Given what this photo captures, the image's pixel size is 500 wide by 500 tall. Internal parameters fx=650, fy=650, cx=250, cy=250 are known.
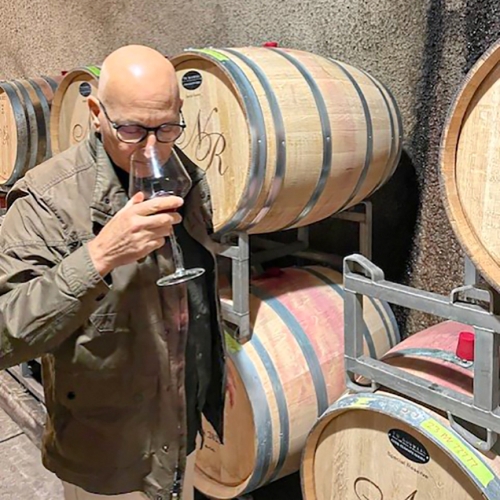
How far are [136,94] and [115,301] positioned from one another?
1.44ft

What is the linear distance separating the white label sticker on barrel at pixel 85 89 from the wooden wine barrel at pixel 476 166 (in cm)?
165

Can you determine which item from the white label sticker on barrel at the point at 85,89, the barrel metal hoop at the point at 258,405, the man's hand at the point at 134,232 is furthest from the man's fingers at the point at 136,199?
the white label sticker on barrel at the point at 85,89

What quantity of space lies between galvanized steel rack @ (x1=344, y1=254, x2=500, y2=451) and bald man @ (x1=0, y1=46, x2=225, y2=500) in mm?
359

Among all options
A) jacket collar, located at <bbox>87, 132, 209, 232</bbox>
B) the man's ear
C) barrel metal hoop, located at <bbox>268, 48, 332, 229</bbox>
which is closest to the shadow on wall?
barrel metal hoop, located at <bbox>268, 48, 332, 229</bbox>

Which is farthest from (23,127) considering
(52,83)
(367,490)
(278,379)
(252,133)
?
(367,490)

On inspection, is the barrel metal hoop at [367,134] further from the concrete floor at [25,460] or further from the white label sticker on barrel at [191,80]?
the concrete floor at [25,460]

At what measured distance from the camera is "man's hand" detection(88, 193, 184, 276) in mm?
1128

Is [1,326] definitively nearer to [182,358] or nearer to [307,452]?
[182,358]

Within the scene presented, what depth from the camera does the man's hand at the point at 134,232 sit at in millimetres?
1128

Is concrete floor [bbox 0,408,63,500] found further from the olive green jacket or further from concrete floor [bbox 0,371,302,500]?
the olive green jacket

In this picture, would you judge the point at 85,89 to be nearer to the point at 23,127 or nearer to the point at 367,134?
the point at 23,127

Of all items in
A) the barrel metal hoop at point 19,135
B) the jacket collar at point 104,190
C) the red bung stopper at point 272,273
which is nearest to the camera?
the jacket collar at point 104,190

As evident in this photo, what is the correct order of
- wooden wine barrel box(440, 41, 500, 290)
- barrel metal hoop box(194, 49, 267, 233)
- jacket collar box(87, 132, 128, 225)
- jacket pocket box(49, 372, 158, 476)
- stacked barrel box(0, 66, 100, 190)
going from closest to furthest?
wooden wine barrel box(440, 41, 500, 290) → jacket collar box(87, 132, 128, 225) → jacket pocket box(49, 372, 158, 476) → barrel metal hoop box(194, 49, 267, 233) → stacked barrel box(0, 66, 100, 190)

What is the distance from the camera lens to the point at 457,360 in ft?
5.21
